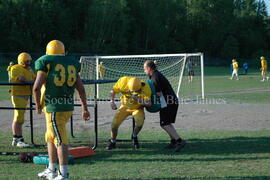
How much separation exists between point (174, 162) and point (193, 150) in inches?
40.8

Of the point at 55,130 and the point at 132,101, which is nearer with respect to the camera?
the point at 55,130

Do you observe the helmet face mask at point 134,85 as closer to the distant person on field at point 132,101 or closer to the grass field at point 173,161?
the distant person on field at point 132,101

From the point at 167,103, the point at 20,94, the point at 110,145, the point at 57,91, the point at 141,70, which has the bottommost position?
the point at 110,145

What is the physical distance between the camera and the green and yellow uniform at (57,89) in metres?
5.28

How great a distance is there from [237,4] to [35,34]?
176 ft

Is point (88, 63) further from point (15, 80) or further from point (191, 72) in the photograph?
point (15, 80)

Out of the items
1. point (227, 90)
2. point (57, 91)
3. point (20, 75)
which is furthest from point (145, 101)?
point (227, 90)

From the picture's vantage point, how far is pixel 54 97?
17.6ft

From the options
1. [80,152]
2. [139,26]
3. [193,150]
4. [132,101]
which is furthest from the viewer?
[139,26]

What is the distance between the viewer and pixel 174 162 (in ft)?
21.8

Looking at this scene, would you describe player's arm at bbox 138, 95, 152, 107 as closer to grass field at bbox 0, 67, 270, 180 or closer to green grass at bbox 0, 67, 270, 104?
grass field at bbox 0, 67, 270, 180

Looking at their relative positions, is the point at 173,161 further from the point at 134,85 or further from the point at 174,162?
the point at 134,85

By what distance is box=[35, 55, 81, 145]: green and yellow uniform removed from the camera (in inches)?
208

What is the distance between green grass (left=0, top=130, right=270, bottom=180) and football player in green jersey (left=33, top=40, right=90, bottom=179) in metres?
0.65
